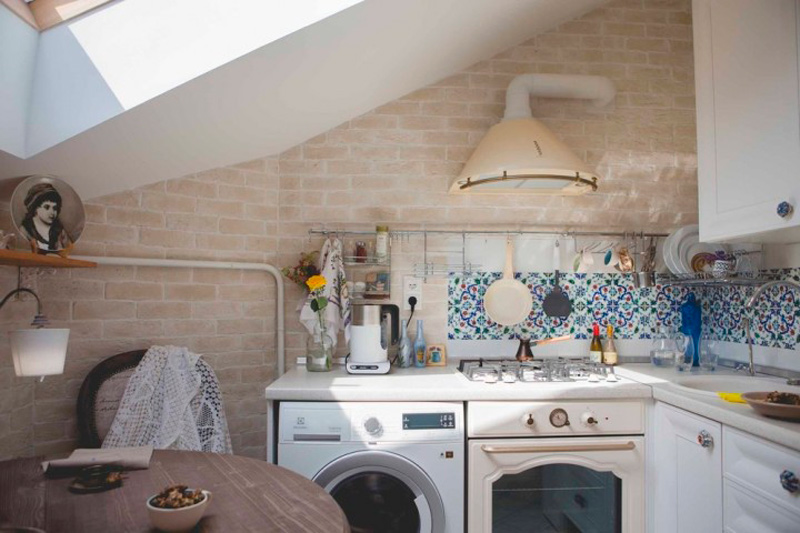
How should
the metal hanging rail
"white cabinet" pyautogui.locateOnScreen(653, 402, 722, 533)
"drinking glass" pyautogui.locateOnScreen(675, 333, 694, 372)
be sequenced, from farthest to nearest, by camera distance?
the metal hanging rail
"drinking glass" pyautogui.locateOnScreen(675, 333, 694, 372)
"white cabinet" pyautogui.locateOnScreen(653, 402, 722, 533)

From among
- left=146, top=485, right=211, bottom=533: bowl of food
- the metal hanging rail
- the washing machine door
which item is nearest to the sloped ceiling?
the metal hanging rail

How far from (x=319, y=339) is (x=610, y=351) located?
1.52 meters

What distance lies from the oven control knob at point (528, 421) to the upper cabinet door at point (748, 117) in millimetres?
1038

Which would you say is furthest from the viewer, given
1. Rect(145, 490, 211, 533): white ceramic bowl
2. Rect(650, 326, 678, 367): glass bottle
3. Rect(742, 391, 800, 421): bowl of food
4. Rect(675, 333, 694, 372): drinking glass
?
Rect(650, 326, 678, 367): glass bottle

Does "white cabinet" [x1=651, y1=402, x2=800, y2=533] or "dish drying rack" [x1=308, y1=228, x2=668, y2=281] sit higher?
"dish drying rack" [x1=308, y1=228, x2=668, y2=281]

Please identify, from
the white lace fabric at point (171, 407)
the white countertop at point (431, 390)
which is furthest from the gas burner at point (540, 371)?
the white lace fabric at point (171, 407)

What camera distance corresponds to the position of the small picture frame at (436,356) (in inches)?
110

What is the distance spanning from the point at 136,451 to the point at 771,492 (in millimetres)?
1820

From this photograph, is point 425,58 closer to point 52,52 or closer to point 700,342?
point 52,52

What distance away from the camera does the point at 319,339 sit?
8.66 ft

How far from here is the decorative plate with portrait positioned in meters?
1.78

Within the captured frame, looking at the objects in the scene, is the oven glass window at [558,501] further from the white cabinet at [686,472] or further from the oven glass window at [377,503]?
the oven glass window at [377,503]

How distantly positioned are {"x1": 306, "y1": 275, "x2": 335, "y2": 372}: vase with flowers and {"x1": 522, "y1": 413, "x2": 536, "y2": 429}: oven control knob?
96cm

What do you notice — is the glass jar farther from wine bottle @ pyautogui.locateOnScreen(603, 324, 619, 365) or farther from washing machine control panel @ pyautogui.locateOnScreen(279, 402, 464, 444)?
wine bottle @ pyautogui.locateOnScreen(603, 324, 619, 365)
